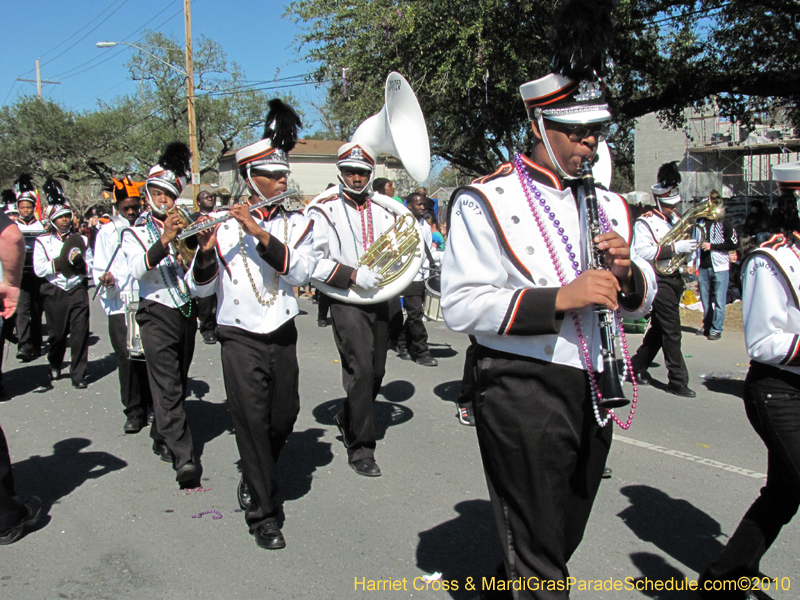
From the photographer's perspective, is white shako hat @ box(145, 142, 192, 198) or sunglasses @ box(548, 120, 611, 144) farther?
white shako hat @ box(145, 142, 192, 198)

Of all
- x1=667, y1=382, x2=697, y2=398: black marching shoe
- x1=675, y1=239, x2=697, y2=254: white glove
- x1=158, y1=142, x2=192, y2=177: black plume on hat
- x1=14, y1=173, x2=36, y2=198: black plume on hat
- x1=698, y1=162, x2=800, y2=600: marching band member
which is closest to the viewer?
x1=698, y1=162, x2=800, y2=600: marching band member

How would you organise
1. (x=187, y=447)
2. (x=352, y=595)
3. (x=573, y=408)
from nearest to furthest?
1. (x=573, y=408)
2. (x=352, y=595)
3. (x=187, y=447)

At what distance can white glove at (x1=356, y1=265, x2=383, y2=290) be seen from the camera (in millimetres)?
4992

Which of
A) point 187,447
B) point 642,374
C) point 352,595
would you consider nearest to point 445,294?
point 352,595

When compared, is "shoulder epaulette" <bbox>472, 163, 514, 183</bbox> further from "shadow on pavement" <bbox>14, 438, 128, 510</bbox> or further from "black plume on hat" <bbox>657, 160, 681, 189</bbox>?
"black plume on hat" <bbox>657, 160, 681, 189</bbox>

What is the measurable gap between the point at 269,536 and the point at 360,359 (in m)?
1.58

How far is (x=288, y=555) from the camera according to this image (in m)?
3.77

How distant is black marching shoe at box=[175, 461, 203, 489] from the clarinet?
3.25 metres

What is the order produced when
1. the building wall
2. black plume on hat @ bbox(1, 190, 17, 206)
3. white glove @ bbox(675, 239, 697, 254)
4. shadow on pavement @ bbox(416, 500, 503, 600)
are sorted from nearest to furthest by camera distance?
shadow on pavement @ bbox(416, 500, 503, 600)
white glove @ bbox(675, 239, 697, 254)
black plume on hat @ bbox(1, 190, 17, 206)
the building wall

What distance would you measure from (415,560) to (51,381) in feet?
20.0

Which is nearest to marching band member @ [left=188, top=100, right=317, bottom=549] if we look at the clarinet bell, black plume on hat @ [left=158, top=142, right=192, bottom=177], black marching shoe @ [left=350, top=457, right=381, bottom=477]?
black marching shoe @ [left=350, top=457, right=381, bottom=477]

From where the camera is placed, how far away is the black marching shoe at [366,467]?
4887 mm

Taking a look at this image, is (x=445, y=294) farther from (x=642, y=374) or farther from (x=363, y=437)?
(x=642, y=374)

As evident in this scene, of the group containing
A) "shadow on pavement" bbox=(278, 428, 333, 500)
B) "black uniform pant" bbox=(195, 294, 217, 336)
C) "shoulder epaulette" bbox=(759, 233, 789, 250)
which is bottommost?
"shadow on pavement" bbox=(278, 428, 333, 500)
